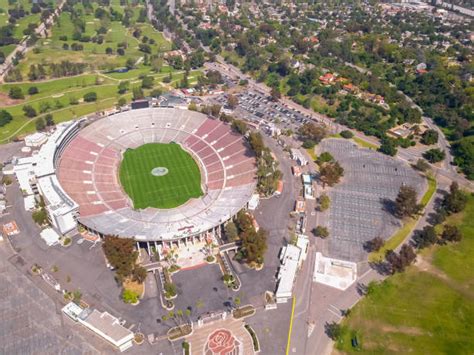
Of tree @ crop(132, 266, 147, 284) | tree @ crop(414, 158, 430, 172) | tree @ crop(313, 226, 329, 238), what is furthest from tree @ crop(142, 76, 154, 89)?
tree @ crop(414, 158, 430, 172)

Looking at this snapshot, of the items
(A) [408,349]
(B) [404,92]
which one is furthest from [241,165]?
(B) [404,92]

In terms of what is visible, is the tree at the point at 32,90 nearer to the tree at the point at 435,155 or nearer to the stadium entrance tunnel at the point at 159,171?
the stadium entrance tunnel at the point at 159,171

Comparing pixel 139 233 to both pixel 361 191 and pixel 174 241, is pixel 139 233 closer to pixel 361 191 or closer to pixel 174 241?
pixel 174 241

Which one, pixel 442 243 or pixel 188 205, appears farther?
pixel 188 205

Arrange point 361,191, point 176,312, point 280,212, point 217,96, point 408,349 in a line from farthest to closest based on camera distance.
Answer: point 217,96 → point 361,191 → point 280,212 → point 176,312 → point 408,349

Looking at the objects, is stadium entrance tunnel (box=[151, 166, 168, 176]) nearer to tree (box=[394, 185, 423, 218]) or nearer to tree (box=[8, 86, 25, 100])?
tree (box=[394, 185, 423, 218])

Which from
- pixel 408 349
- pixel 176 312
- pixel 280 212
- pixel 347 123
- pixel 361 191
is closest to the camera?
pixel 408 349
